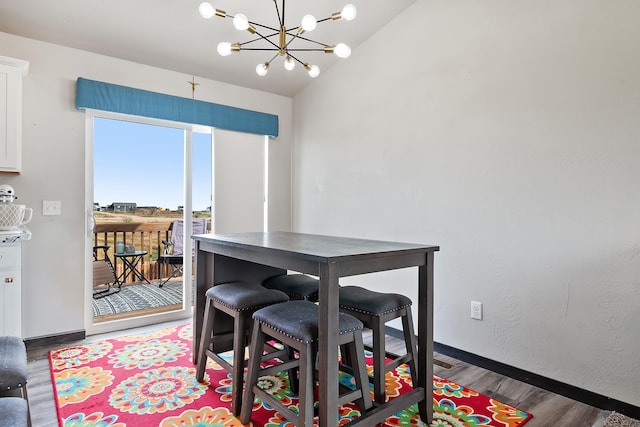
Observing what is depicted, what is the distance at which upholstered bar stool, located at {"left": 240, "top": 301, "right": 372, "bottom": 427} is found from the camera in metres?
1.51

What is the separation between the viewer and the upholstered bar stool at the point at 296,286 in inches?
92.8

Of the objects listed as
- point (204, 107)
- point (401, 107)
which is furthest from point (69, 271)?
point (401, 107)

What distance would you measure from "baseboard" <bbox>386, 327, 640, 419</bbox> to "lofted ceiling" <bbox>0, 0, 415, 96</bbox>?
272 cm

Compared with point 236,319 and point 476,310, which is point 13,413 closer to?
point 236,319

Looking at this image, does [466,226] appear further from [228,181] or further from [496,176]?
[228,181]

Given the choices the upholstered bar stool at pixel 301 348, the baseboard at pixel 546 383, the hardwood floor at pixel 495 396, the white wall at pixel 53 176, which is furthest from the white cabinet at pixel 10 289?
the baseboard at pixel 546 383

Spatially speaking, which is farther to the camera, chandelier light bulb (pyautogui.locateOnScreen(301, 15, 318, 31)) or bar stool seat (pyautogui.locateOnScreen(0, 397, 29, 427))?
chandelier light bulb (pyautogui.locateOnScreen(301, 15, 318, 31))

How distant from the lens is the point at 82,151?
300 centimetres

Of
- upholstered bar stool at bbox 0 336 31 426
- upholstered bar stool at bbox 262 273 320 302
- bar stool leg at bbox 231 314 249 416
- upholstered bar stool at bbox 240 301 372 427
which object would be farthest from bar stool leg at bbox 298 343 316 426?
upholstered bar stool at bbox 0 336 31 426

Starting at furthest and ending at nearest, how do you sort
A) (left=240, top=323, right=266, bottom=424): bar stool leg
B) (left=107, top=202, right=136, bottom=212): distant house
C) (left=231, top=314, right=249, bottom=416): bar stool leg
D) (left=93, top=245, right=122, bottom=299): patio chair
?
(left=93, top=245, right=122, bottom=299): patio chair → (left=107, top=202, right=136, bottom=212): distant house → (left=231, top=314, right=249, bottom=416): bar stool leg → (left=240, top=323, right=266, bottom=424): bar stool leg

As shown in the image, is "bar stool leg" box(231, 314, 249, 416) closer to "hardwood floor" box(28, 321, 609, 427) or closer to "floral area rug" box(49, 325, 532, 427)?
"floral area rug" box(49, 325, 532, 427)

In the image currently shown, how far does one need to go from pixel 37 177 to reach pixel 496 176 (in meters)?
3.36

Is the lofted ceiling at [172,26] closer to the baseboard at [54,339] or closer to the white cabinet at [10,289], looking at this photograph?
the white cabinet at [10,289]

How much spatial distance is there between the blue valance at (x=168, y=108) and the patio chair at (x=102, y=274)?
1.29 metres
